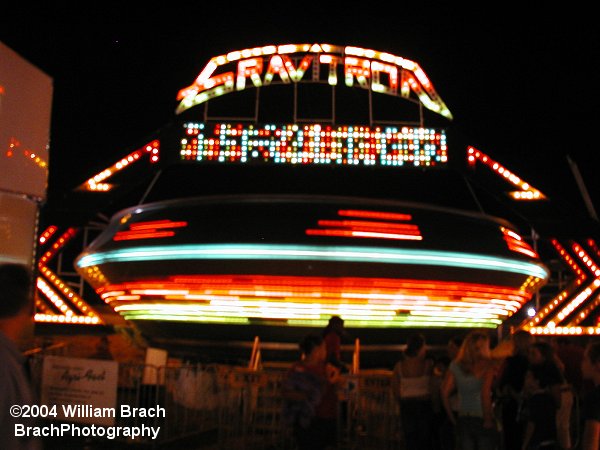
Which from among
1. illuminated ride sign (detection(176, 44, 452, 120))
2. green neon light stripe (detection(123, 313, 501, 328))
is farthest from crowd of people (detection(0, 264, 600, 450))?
illuminated ride sign (detection(176, 44, 452, 120))

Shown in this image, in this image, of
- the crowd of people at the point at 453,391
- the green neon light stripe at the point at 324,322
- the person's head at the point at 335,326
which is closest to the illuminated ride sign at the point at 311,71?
the green neon light stripe at the point at 324,322

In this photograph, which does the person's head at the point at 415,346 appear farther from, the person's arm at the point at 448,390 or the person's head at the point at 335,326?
the person's head at the point at 335,326

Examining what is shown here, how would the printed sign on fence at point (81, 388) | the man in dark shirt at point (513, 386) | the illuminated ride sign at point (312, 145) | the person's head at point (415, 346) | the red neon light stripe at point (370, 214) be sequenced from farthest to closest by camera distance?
the illuminated ride sign at point (312, 145) → the red neon light stripe at point (370, 214) → the printed sign on fence at point (81, 388) → the man in dark shirt at point (513, 386) → the person's head at point (415, 346)

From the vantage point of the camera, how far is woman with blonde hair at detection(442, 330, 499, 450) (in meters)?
6.41

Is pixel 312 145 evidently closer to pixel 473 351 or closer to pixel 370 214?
pixel 370 214

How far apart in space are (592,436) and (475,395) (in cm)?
154

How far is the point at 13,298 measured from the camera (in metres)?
3.41

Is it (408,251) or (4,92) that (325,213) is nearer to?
(408,251)

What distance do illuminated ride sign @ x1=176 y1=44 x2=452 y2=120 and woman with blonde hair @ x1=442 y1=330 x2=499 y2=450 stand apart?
15.1 metres

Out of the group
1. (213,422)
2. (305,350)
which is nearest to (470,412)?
(305,350)

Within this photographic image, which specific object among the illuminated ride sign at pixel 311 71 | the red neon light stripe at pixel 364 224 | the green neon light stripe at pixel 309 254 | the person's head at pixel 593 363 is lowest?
the person's head at pixel 593 363

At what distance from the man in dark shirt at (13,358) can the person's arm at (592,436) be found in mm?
3777

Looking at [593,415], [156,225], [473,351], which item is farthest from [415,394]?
[156,225]

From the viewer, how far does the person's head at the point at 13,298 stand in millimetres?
3379
